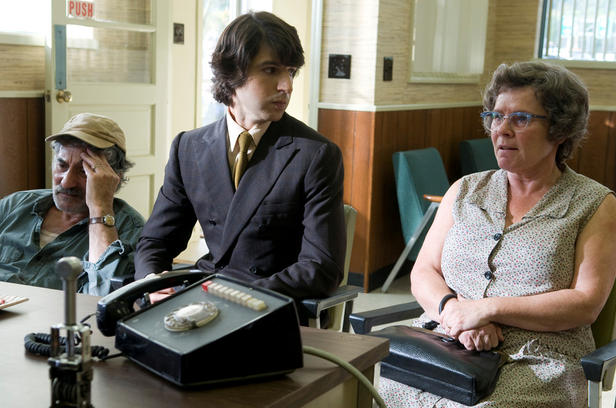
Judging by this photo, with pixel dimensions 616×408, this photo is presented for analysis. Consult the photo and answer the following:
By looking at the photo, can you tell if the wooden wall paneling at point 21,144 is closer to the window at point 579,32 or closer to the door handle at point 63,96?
the door handle at point 63,96

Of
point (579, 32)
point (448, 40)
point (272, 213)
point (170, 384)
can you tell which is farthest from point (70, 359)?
point (579, 32)

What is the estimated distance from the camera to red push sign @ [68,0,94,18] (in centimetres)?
377

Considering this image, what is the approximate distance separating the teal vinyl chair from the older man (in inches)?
88.8

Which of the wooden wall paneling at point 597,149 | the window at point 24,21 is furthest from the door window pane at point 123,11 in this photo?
the wooden wall paneling at point 597,149

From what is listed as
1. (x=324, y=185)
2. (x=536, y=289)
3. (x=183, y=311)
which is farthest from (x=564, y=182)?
(x=183, y=311)

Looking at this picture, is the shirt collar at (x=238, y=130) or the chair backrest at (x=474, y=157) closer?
the shirt collar at (x=238, y=130)

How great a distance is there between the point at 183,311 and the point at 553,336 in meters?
1.15

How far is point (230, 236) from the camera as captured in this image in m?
2.06

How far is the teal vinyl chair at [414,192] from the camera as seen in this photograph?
4.41 meters

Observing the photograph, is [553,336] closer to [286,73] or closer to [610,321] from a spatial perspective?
[610,321]

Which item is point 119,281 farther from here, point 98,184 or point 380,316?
point 380,316

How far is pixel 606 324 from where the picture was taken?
2.02m

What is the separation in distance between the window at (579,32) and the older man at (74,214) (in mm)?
4452

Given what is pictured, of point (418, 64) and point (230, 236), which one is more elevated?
point (418, 64)
